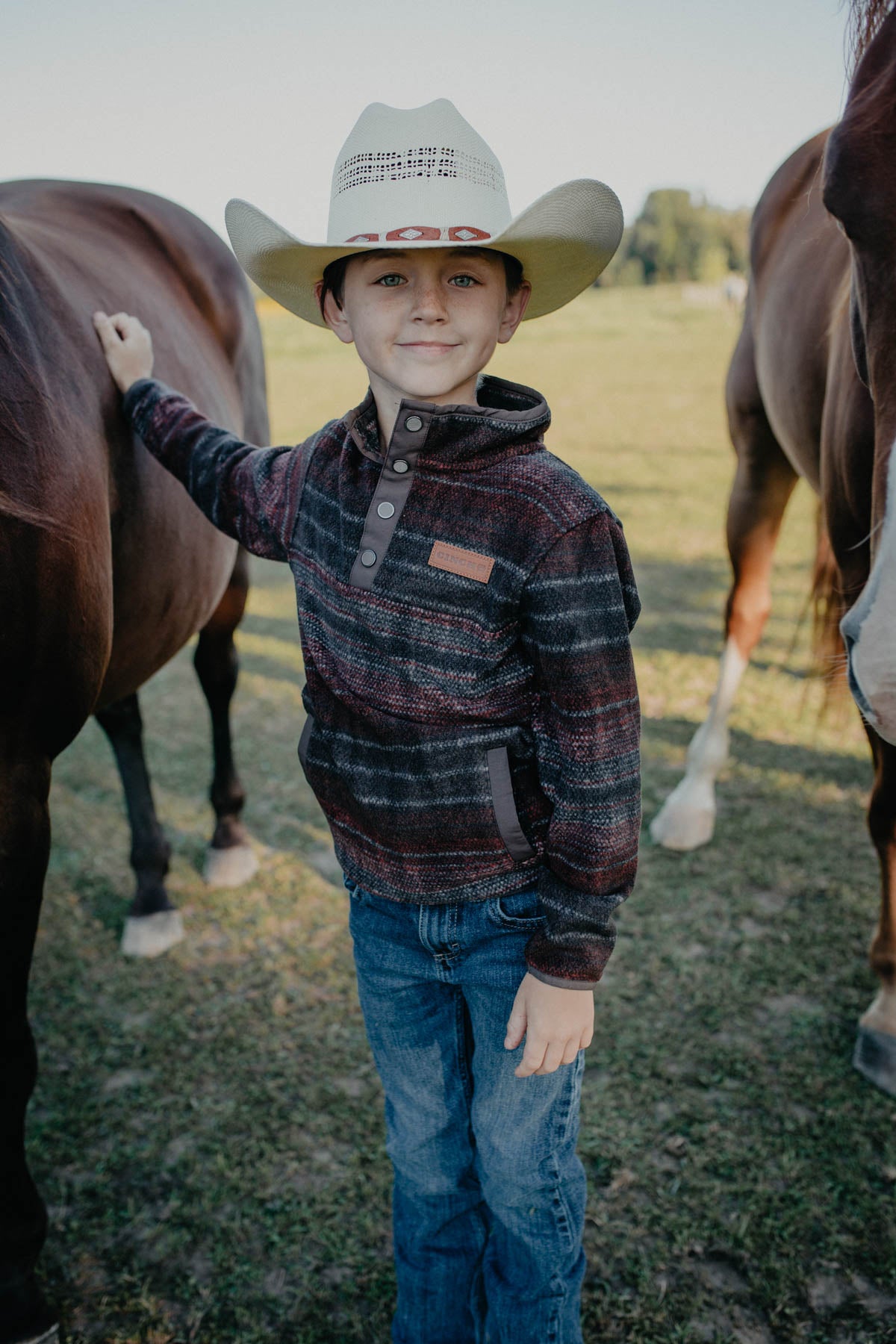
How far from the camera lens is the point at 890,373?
4.45ft

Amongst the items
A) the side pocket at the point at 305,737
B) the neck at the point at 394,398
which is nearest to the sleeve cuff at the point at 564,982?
the side pocket at the point at 305,737

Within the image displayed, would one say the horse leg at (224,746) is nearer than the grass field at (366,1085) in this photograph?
No

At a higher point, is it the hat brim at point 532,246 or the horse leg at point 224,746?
the hat brim at point 532,246

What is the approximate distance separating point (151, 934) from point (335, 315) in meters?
2.00

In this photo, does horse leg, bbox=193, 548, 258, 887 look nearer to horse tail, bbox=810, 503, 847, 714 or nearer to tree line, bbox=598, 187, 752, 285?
horse tail, bbox=810, 503, 847, 714

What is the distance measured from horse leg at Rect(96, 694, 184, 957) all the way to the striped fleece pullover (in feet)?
5.31

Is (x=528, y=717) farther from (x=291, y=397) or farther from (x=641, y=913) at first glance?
(x=291, y=397)

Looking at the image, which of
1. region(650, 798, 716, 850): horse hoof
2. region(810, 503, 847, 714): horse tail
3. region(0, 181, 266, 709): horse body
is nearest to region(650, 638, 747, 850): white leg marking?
region(650, 798, 716, 850): horse hoof

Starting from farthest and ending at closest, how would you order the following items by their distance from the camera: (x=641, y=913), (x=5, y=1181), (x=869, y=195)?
(x=641, y=913)
(x=5, y=1181)
(x=869, y=195)

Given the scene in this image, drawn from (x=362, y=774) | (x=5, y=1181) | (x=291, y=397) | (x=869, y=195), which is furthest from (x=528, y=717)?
(x=291, y=397)

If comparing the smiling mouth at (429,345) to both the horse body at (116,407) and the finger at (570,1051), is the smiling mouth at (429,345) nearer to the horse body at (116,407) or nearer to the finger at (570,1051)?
the horse body at (116,407)

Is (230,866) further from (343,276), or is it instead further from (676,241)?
(676,241)

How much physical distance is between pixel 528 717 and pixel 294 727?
3.20m

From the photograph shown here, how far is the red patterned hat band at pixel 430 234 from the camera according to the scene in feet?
3.79
